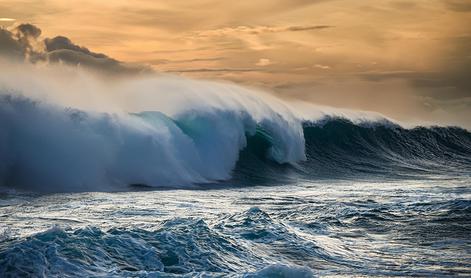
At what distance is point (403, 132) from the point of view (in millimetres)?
30844

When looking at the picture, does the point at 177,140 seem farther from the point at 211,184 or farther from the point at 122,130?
the point at 211,184

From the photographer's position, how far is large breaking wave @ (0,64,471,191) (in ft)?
54.0

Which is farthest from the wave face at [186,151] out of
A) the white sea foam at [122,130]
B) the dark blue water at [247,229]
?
the dark blue water at [247,229]

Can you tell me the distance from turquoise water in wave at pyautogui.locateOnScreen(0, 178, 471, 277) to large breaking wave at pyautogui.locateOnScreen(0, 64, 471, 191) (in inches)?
85.0

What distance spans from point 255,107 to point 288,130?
146 centimetres

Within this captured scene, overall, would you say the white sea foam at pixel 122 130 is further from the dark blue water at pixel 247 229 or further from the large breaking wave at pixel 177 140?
the dark blue water at pixel 247 229

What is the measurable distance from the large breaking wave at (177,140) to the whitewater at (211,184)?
0.18 feet

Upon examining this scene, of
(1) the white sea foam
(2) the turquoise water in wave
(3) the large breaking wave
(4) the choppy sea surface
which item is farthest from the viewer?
(3) the large breaking wave

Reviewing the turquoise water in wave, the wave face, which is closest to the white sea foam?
the wave face

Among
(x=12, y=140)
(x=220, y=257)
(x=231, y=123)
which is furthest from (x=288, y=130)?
(x=220, y=257)

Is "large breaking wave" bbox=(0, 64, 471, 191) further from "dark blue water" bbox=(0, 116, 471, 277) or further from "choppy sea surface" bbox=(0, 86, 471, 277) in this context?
"dark blue water" bbox=(0, 116, 471, 277)

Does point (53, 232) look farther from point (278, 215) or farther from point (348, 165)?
point (348, 165)

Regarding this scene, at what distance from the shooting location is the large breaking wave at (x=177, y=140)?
54.0 ft

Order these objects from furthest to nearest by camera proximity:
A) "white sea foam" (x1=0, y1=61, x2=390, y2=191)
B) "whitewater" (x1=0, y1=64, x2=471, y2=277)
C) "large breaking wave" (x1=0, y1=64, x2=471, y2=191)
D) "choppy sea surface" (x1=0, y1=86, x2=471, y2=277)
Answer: "large breaking wave" (x1=0, y1=64, x2=471, y2=191)
"white sea foam" (x1=0, y1=61, x2=390, y2=191)
"whitewater" (x1=0, y1=64, x2=471, y2=277)
"choppy sea surface" (x1=0, y1=86, x2=471, y2=277)
